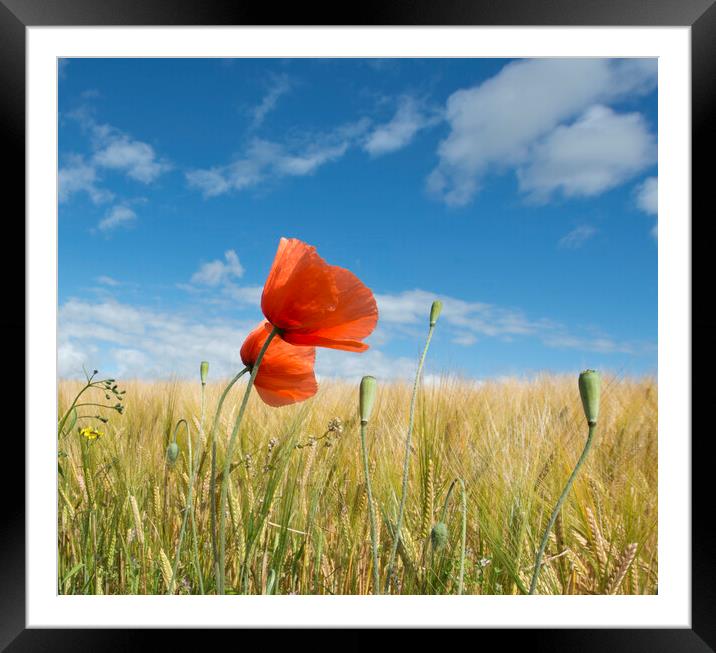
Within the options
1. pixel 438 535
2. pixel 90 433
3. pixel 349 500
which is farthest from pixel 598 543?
pixel 90 433

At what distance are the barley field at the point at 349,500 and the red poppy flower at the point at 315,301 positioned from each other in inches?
13.0

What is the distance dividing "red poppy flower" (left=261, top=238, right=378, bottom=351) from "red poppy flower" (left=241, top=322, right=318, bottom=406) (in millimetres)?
86

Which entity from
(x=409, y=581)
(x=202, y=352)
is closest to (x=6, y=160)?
(x=202, y=352)

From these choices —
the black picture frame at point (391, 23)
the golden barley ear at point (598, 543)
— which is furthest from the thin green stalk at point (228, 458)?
the golden barley ear at point (598, 543)

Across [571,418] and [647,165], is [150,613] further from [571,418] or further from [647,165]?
[647,165]

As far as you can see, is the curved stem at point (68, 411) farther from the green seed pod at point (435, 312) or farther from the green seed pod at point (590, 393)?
the green seed pod at point (590, 393)

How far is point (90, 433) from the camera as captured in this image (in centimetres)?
140

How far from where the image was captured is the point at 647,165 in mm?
1380

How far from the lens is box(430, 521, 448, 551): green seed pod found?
3.47ft

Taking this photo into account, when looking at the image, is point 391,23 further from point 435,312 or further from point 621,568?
point 621,568

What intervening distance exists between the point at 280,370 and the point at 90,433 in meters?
0.56

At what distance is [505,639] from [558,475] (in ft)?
1.14

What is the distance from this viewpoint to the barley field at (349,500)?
125cm

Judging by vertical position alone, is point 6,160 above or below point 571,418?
above
